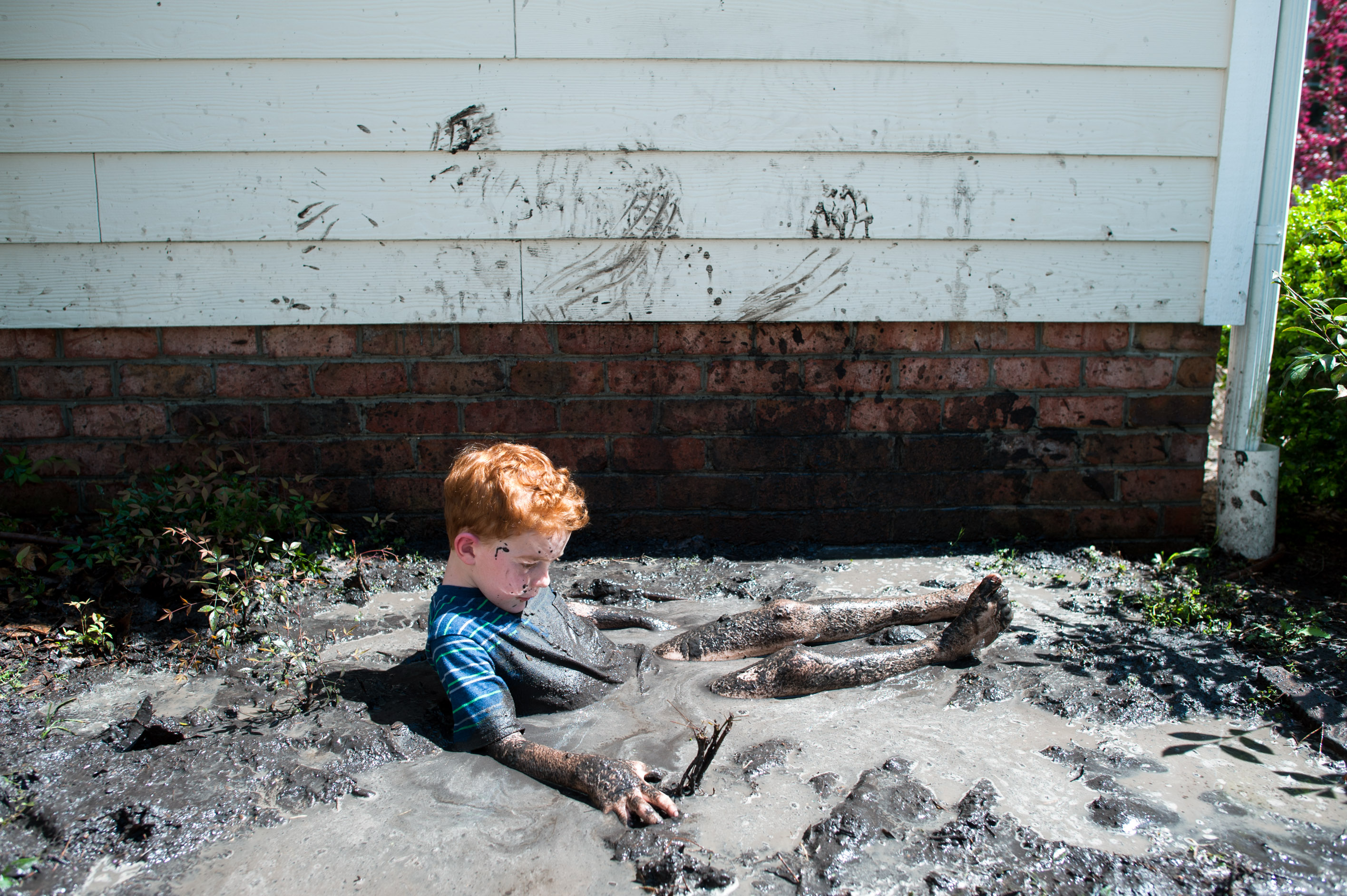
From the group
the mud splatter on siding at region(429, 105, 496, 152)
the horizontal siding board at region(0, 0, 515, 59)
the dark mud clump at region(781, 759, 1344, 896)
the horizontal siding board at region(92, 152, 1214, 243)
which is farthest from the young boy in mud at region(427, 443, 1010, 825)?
the horizontal siding board at region(0, 0, 515, 59)

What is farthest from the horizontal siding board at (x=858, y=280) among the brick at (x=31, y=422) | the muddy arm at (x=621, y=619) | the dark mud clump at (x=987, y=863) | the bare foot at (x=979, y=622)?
the dark mud clump at (x=987, y=863)

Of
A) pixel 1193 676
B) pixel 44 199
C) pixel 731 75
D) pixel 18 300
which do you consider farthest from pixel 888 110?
pixel 18 300

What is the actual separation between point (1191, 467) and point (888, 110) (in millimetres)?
2242

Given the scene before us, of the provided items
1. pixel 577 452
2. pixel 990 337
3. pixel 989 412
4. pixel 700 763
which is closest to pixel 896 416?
pixel 989 412

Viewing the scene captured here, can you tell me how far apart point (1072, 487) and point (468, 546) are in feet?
9.94

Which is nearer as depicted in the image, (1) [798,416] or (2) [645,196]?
(2) [645,196]

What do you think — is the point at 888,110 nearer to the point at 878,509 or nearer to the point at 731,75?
the point at 731,75

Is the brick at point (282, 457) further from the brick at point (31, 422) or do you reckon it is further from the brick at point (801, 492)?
the brick at point (801, 492)

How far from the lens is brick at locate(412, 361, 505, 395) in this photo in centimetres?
392

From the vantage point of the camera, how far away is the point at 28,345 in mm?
3812

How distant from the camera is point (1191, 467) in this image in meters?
4.18

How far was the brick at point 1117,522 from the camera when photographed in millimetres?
4207

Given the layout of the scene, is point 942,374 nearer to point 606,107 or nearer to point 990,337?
point 990,337

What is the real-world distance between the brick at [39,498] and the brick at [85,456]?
0.06m
